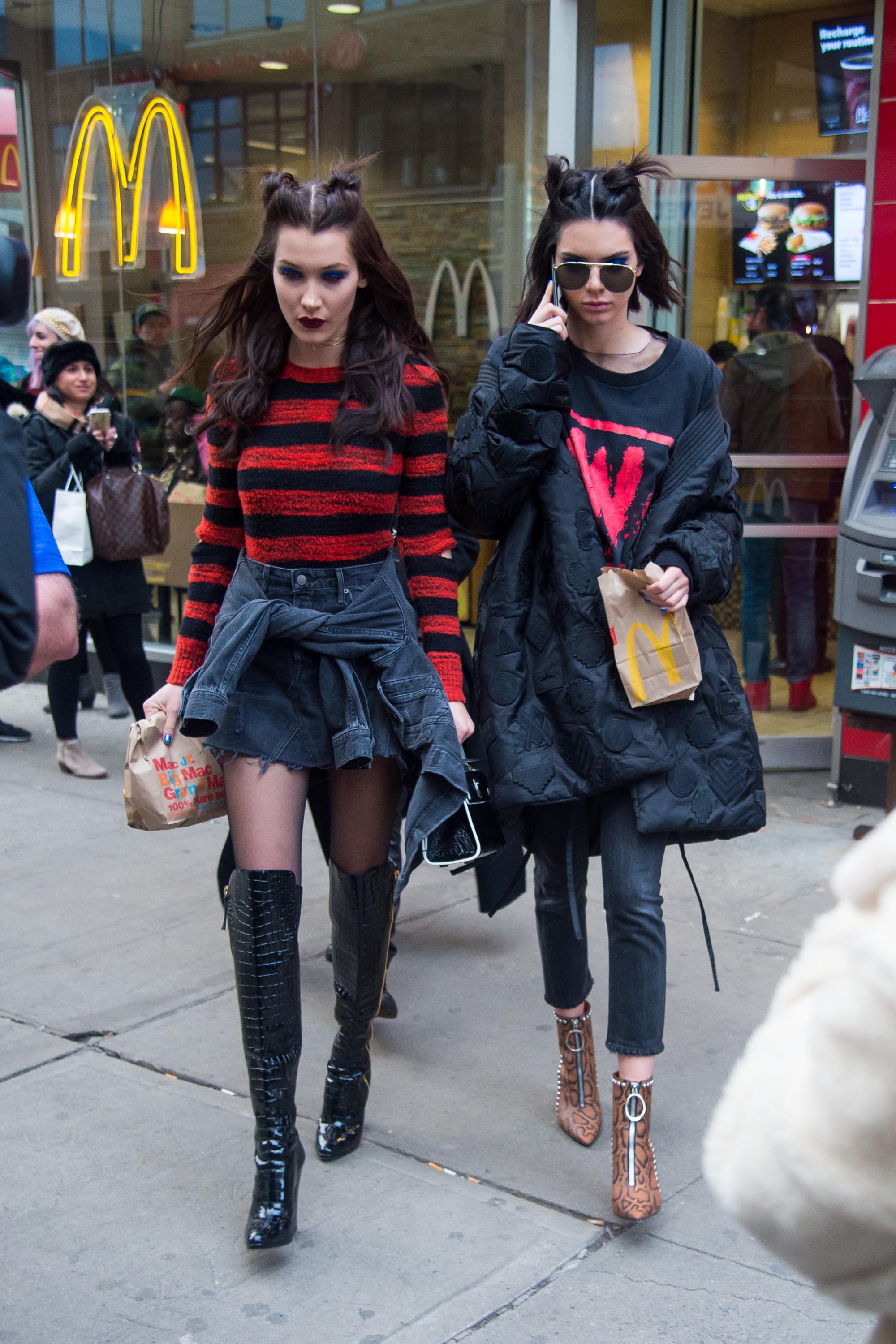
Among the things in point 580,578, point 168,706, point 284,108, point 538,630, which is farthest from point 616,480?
point 284,108

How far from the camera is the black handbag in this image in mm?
2707

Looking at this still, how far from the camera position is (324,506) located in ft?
8.67

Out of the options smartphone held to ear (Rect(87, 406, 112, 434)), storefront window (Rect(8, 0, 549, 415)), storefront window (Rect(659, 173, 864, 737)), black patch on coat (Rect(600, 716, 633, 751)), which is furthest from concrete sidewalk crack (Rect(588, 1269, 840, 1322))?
storefront window (Rect(8, 0, 549, 415))

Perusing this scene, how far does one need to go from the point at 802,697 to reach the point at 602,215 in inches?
150

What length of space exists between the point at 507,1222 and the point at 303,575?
1.33 metres

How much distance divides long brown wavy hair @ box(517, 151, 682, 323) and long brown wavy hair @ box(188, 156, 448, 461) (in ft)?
0.99

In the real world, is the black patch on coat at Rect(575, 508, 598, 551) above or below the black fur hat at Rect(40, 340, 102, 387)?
below

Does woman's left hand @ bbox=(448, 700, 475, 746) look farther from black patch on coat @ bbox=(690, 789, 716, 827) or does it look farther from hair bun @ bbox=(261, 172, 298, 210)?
hair bun @ bbox=(261, 172, 298, 210)

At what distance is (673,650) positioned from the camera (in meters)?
2.64

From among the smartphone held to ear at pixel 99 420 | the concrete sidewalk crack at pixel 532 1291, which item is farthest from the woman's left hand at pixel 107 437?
the concrete sidewalk crack at pixel 532 1291

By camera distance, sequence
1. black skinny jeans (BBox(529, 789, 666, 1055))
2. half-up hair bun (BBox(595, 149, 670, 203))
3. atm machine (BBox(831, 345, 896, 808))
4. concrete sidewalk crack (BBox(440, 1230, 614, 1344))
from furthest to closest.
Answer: atm machine (BBox(831, 345, 896, 808)), half-up hair bun (BBox(595, 149, 670, 203)), black skinny jeans (BBox(529, 789, 666, 1055)), concrete sidewalk crack (BBox(440, 1230, 614, 1344))

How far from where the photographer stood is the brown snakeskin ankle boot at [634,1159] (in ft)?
8.68

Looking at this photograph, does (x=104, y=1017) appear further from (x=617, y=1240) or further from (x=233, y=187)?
(x=233, y=187)

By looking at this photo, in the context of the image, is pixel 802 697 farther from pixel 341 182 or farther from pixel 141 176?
pixel 141 176
